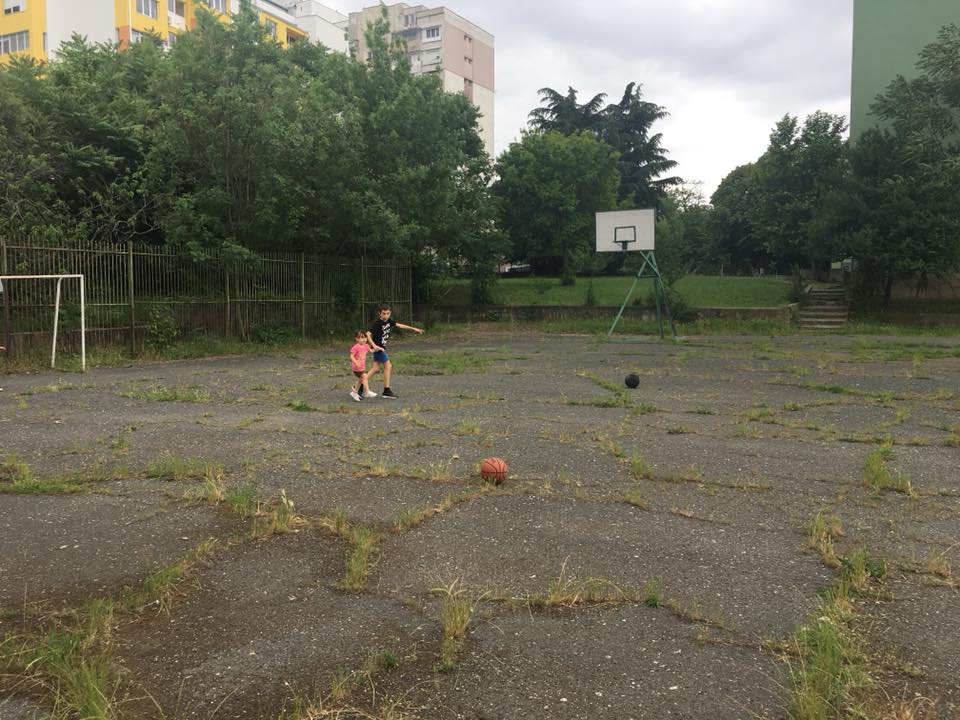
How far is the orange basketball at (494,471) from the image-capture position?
5336 millimetres

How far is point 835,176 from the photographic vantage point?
2822 centimetres

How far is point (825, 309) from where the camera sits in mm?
27109

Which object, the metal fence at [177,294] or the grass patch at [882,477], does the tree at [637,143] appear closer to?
the metal fence at [177,294]

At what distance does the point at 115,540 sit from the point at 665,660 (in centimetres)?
316

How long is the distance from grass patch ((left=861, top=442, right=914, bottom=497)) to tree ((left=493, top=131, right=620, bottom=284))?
2635 centimetres

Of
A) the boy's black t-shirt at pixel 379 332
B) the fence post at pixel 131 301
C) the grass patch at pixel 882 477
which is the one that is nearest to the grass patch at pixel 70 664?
the grass patch at pixel 882 477

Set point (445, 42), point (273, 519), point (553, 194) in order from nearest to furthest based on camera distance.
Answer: point (273, 519)
point (553, 194)
point (445, 42)

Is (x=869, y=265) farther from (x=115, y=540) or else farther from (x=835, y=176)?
(x=115, y=540)

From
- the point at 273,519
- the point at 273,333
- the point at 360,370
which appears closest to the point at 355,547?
Result: the point at 273,519

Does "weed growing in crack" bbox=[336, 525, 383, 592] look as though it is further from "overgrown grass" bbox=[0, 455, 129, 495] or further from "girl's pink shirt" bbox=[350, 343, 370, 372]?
"girl's pink shirt" bbox=[350, 343, 370, 372]

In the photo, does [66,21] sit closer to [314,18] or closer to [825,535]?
[314,18]

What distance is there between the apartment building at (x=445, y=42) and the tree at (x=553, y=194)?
1531 inches

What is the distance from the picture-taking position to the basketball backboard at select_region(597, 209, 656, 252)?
877 inches

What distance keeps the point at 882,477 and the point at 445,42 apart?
74622mm
